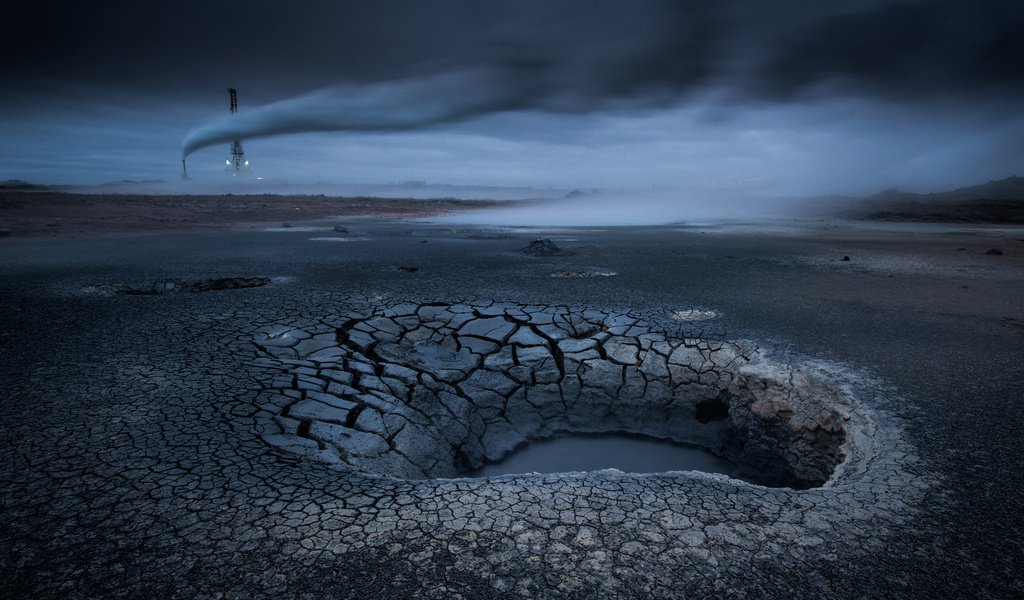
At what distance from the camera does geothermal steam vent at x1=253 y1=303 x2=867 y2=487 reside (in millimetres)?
3184

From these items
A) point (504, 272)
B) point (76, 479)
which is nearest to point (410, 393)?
point (76, 479)

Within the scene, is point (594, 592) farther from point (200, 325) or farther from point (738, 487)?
point (200, 325)

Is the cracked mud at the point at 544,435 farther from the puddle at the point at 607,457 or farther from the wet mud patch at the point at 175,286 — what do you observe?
the wet mud patch at the point at 175,286

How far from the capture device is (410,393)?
12.5 ft

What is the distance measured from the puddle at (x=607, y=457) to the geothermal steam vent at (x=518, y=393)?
0.07m

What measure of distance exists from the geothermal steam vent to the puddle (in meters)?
0.07

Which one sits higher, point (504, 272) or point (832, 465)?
point (504, 272)

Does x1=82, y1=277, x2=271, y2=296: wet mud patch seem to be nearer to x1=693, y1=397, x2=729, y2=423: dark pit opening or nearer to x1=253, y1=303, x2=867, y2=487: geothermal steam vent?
x1=253, y1=303, x2=867, y2=487: geothermal steam vent

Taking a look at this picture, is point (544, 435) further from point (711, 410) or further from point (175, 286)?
point (175, 286)

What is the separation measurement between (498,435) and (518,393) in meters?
0.41

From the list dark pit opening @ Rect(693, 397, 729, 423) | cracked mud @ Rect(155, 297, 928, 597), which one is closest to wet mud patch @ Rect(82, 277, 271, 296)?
cracked mud @ Rect(155, 297, 928, 597)

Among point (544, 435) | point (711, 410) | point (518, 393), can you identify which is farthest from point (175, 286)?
point (711, 410)

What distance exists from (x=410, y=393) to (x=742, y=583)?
259 centimetres

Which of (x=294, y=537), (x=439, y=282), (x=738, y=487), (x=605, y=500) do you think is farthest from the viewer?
(x=439, y=282)
